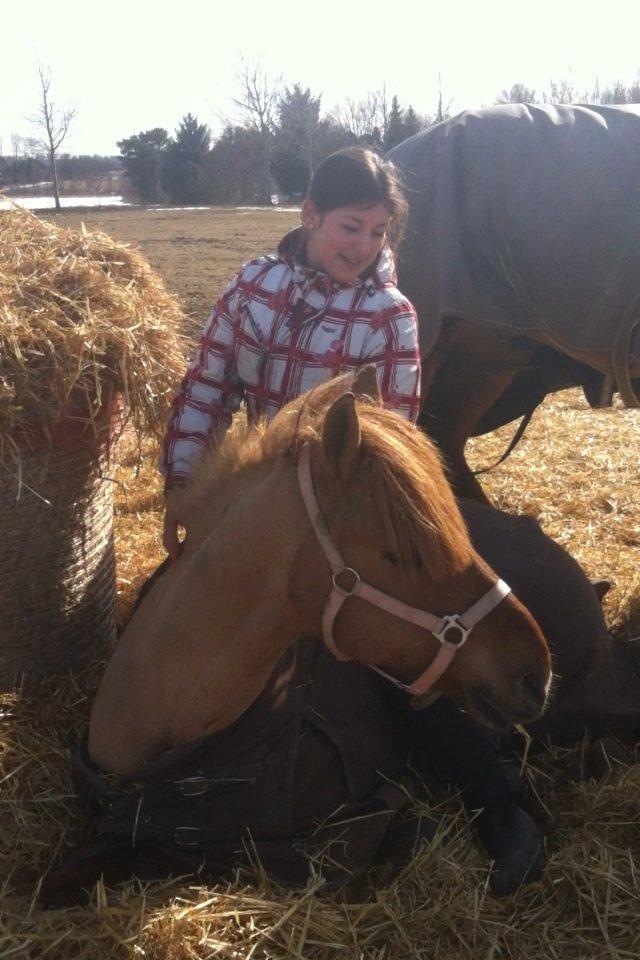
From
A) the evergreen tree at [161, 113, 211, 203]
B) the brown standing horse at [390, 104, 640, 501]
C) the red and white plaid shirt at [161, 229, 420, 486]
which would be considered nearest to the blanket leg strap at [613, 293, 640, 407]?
the brown standing horse at [390, 104, 640, 501]

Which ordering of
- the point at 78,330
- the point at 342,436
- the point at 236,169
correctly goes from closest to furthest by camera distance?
the point at 342,436, the point at 78,330, the point at 236,169

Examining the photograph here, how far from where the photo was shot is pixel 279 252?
2.75 meters

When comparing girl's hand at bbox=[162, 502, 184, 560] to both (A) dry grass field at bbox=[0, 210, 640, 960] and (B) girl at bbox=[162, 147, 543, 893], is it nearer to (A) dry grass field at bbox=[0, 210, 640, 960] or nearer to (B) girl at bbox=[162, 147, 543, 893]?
(B) girl at bbox=[162, 147, 543, 893]

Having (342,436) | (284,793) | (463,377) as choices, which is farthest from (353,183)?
(284,793)

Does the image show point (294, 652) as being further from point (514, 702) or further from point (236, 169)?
point (236, 169)

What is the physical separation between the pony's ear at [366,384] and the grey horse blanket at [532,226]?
1.51 metres

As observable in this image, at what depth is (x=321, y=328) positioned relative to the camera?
2.61 metres

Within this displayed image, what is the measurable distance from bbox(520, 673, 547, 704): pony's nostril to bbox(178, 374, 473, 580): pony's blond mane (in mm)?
311

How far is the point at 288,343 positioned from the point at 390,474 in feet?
3.22

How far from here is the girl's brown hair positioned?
98.0 inches

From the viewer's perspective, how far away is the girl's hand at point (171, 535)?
235 cm

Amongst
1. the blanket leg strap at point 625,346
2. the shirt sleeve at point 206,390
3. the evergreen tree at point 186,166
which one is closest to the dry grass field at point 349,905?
the shirt sleeve at point 206,390

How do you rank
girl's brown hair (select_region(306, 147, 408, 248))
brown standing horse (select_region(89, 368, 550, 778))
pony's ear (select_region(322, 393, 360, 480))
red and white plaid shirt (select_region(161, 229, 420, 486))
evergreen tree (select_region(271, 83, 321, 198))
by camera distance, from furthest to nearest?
evergreen tree (select_region(271, 83, 321, 198)) → red and white plaid shirt (select_region(161, 229, 420, 486)) → girl's brown hair (select_region(306, 147, 408, 248)) → brown standing horse (select_region(89, 368, 550, 778)) → pony's ear (select_region(322, 393, 360, 480))

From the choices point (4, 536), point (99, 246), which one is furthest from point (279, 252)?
Answer: point (4, 536)
